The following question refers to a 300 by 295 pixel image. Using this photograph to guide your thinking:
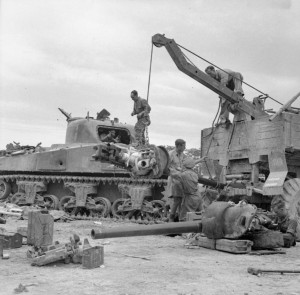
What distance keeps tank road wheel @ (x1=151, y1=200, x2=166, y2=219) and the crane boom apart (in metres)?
3.41

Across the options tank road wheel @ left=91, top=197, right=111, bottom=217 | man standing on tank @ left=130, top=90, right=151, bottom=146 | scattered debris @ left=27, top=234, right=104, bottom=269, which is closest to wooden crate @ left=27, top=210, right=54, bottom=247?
scattered debris @ left=27, top=234, right=104, bottom=269

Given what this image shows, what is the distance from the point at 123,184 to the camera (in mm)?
14227

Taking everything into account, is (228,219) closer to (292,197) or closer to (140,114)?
(292,197)

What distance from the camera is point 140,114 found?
14.7 meters

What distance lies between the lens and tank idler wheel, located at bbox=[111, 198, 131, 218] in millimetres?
14141

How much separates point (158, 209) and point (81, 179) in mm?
2915

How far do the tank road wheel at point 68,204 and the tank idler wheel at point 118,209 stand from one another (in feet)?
4.69

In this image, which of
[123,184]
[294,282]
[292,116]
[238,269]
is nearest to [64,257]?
[238,269]

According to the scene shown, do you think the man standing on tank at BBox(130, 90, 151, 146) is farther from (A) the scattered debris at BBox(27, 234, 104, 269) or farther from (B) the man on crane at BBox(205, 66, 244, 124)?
(A) the scattered debris at BBox(27, 234, 104, 269)

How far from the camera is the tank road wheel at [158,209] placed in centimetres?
1340

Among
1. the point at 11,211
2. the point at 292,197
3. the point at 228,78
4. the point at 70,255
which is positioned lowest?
the point at 70,255

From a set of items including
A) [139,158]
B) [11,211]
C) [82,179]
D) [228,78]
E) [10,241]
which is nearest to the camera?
[139,158]

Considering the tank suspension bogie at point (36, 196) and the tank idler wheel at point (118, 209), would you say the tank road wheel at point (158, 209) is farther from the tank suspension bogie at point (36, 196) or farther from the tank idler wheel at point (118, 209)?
the tank suspension bogie at point (36, 196)

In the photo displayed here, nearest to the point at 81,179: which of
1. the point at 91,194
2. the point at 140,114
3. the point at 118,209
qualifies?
the point at 91,194
